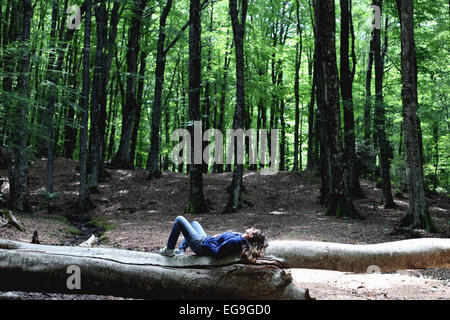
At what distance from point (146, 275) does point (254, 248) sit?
1.30 metres

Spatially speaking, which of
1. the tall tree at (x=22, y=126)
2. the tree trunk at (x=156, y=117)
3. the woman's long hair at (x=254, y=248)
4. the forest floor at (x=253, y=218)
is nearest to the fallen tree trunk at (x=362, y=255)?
the forest floor at (x=253, y=218)

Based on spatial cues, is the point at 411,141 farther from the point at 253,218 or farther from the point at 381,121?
the point at 253,218

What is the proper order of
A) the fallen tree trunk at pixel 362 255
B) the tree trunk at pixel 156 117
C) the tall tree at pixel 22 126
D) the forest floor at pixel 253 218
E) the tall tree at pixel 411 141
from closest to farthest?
1. the fallen tree trunk at pixel 362 255
2. the forest floor at pixel 253 218
3. the tall tree at pixel 22 126
4. the tall tree at pixel 411 141
5. the tree trunk at pixel 156 117

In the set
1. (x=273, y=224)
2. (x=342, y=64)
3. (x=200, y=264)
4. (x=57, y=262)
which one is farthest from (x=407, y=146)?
(x=57, y=262)

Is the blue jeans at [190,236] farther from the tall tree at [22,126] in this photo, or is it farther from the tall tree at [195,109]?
the tall tree at [195,109]

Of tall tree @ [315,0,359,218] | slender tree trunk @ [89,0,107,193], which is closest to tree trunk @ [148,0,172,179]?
slender tree trunk @ [89,0,107,193]

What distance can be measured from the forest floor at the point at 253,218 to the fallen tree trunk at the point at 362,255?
1.60 ft

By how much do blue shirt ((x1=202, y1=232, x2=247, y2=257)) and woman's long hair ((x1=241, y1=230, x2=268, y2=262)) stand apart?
63mm

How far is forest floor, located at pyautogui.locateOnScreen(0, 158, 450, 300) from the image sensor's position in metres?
6.08

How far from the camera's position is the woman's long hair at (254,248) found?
4.18m

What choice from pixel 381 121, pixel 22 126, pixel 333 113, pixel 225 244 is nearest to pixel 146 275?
pixel 225 244
